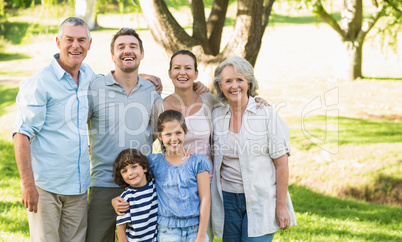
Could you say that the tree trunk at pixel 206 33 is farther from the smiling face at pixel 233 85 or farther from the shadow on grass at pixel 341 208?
the smiling face at pixel 233 85

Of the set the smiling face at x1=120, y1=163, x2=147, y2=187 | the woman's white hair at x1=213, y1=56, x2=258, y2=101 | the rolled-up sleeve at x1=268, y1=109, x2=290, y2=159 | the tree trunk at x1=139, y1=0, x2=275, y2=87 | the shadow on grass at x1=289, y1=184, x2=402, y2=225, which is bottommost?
the shadow on grass at x1=289, y1=184, x2=402, y2=225

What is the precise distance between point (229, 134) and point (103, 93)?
1.01 metres

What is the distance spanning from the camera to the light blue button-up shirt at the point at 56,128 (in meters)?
2.95

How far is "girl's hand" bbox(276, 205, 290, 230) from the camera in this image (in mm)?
3160

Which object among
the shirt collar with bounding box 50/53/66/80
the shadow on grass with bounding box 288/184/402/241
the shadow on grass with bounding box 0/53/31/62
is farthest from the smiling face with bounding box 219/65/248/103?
the shadow on grass with bounding box 0/53/31/62

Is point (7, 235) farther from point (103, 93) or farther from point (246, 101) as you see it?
point (246, 101)

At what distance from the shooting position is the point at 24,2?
20.9 ft

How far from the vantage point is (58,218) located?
3148 mm

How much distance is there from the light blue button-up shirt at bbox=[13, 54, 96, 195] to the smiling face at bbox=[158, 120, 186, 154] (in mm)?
640

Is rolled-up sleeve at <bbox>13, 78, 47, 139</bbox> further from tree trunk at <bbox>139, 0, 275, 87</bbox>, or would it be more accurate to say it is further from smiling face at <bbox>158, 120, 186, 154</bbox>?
tree trunk at <bbox>139, 0, 275, 87</bbox>

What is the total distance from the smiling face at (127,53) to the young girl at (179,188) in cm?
56

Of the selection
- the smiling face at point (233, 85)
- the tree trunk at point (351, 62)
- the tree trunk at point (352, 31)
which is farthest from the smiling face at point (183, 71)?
the tree trunk at point (351, 62)

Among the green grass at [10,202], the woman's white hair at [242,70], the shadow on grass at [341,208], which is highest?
the woman's white hair at [242,70]

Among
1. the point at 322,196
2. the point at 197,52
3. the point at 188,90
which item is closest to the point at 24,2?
the point at 197,52
